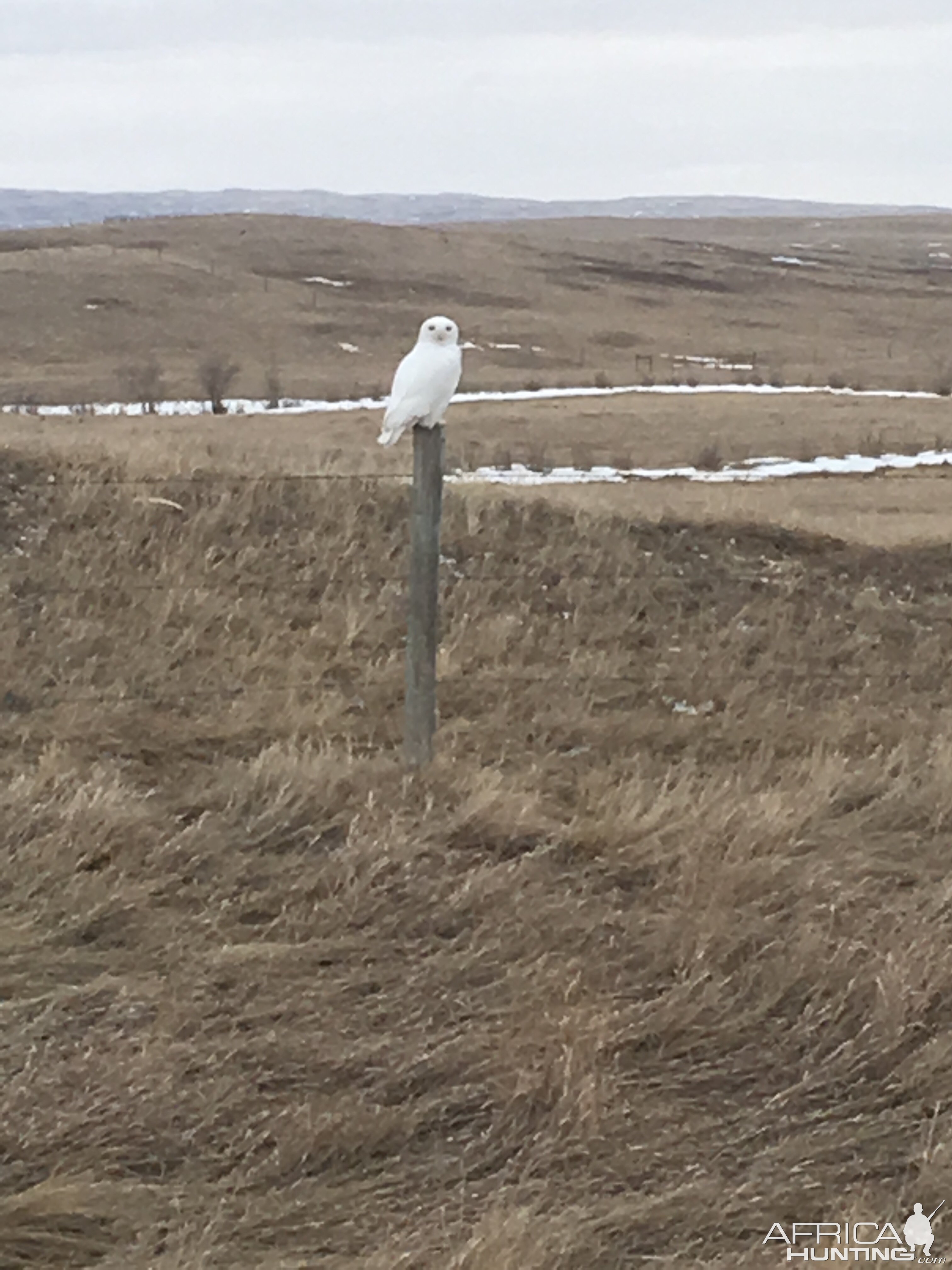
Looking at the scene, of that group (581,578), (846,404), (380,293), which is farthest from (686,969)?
(380,293)

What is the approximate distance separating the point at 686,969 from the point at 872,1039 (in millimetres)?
504

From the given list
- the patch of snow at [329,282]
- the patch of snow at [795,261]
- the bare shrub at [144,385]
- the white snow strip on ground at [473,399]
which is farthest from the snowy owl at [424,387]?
the patch of snow at [795,261]

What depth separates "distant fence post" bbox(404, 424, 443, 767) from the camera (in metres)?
5.04

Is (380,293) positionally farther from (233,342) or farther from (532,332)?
(233,342)

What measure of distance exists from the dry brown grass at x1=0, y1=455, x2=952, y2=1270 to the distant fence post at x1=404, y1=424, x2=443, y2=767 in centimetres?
12

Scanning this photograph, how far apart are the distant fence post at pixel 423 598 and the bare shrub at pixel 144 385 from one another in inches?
805

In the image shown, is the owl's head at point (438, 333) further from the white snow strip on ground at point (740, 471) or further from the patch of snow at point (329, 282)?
the patch of snow at point (329, 282)

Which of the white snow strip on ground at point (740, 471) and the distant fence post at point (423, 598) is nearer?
the distant fence post at point (423, 598)

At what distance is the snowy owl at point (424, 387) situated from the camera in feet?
17.8

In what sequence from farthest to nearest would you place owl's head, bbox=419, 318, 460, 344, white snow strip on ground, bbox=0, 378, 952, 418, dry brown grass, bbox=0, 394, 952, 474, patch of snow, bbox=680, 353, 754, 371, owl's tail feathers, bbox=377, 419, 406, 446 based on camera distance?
patch of snow, bbox=680, 353, 754, 371
white snow strip on ground, bbox=0, 378, 952, 418
dry brown grass, bbox=0, 394, 952, 474
owl's head, bbox=419, 318, 460, 344
owl's tail feathers, bbox=377, 419, 406, 446

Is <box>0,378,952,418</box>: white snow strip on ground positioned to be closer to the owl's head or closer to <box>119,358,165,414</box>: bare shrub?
<box>119,358,165,414</box>: bare shrub

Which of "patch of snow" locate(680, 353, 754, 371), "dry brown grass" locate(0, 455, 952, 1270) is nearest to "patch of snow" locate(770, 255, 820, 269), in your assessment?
"patch of snow" locate(680, 353, 754, 371)

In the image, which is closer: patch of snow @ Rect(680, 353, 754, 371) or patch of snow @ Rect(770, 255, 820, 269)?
patch of snow @ Rect(680, 353, 754, 371)

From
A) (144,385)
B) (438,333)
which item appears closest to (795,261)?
(144,385)
